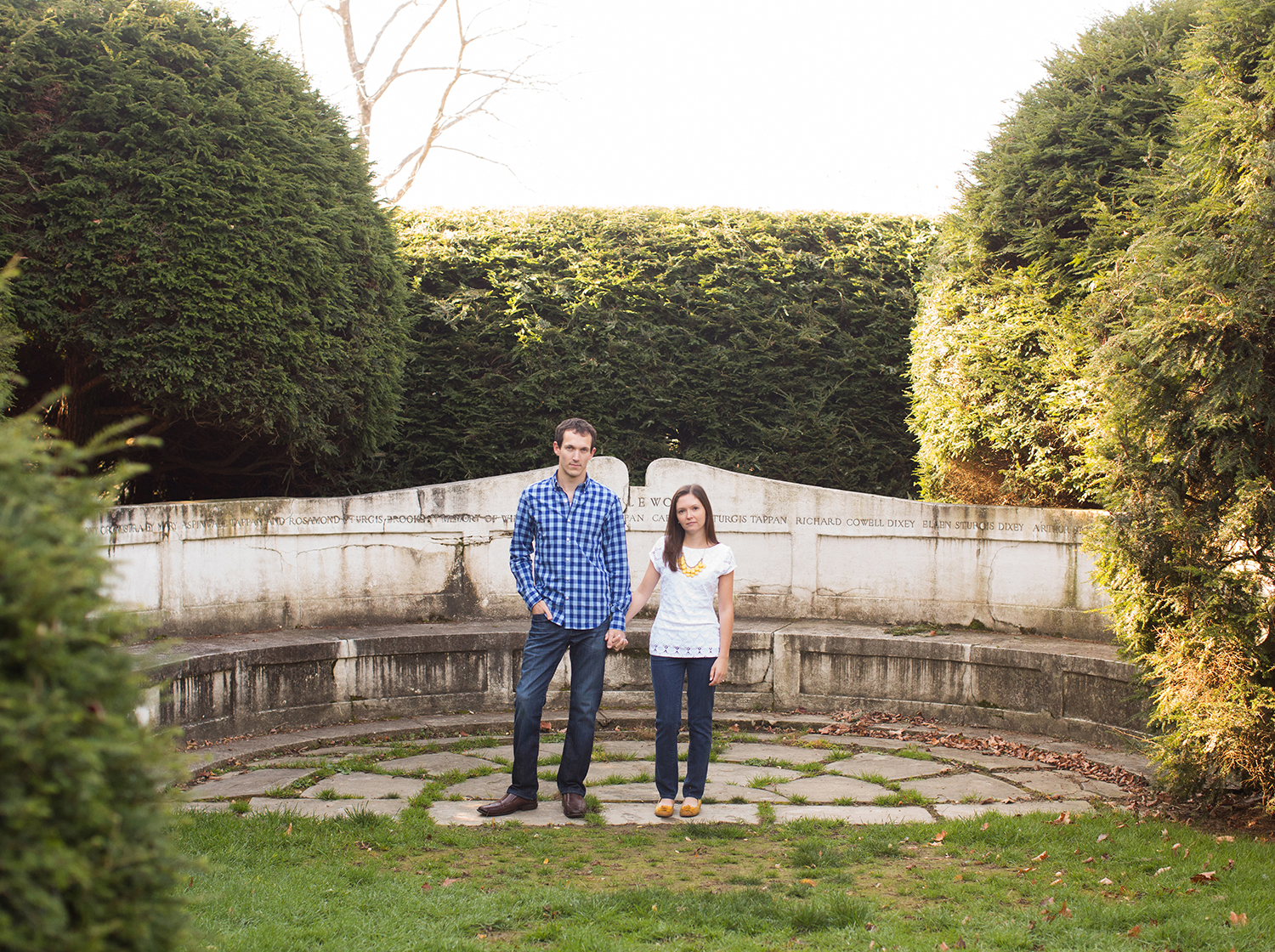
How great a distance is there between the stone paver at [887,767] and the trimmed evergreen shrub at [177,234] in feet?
14.3

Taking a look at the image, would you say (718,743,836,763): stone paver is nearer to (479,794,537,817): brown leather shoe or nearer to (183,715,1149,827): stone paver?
(183,715,1149,827): stone paver

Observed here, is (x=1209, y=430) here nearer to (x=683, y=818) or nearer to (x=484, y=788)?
(x=683, y=818)

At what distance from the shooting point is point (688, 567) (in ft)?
16.4

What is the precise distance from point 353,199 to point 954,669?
5727 millimetres

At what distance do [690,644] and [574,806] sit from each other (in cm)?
97

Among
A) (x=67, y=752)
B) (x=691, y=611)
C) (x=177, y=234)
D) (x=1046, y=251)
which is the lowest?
(x=691, y=611)

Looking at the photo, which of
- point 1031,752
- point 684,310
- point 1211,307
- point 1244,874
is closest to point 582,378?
point 684,310

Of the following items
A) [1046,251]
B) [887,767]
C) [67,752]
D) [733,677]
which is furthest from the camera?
[1046,251]

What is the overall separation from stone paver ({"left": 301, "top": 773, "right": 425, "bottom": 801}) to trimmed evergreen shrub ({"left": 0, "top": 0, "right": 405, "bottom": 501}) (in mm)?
2720

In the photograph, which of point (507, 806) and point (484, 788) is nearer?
point (507, 806)

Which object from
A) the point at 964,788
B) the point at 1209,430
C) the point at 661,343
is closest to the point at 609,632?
the point at 964,788

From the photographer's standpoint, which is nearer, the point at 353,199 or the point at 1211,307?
the point at 1211,307

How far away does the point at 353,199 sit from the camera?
786cm

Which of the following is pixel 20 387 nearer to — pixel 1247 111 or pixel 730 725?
pixel 730 725
